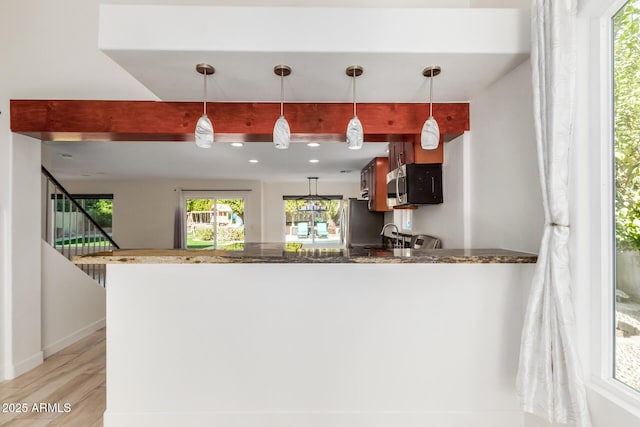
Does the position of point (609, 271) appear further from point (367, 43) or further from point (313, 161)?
point (313, 161)

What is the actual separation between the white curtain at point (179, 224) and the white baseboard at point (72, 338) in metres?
4.27

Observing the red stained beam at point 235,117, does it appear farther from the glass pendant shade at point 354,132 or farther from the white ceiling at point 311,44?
the glass pendant shade at point 354,132

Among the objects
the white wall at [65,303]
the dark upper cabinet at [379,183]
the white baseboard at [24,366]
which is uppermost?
the dark upper cabinet at [379,183]

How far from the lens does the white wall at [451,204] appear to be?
269cm

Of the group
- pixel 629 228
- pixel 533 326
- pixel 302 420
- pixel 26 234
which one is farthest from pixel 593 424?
pixel 26 234

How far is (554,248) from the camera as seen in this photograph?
1609mm

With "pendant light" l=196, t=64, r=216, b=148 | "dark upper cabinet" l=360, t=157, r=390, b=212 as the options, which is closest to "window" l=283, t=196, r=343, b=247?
"dark upper cabinet" l=360, t=157, r=390, b=212

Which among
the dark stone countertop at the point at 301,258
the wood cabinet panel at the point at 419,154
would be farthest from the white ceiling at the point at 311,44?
the dark stone countertop at the point at 301,258

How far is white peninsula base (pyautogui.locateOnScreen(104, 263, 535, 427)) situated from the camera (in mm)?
2059

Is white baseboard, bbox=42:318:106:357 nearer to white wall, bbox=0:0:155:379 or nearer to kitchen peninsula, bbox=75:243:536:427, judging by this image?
white wall, bbox=0:0:155:379

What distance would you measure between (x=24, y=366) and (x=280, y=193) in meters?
6.47

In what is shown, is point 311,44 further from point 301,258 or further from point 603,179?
point 603,179

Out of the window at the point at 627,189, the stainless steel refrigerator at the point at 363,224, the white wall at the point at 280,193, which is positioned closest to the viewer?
the window at the point at 627,189

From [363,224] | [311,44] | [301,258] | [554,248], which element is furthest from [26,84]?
[363,224]
